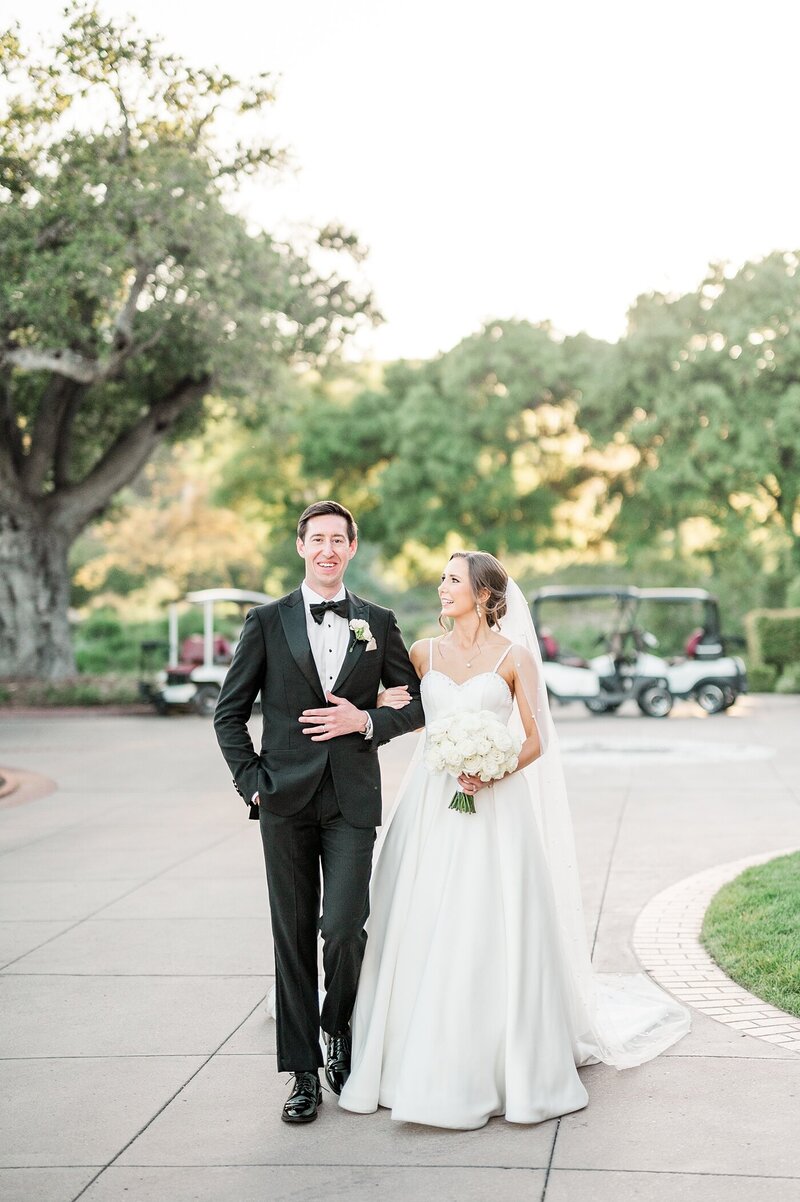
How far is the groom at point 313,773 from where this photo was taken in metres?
4.67

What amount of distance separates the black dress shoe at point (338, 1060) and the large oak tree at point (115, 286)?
19.7 m

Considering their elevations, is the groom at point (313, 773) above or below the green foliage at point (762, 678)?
above

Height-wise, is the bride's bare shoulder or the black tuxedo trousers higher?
the bride's bare shoulder

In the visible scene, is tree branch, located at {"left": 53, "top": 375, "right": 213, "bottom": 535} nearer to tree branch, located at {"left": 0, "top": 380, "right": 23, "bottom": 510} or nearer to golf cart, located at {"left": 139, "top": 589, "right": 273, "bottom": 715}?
tree branch, located at {"left": 0, "top": 380, "right": 23, "bottom": 510}

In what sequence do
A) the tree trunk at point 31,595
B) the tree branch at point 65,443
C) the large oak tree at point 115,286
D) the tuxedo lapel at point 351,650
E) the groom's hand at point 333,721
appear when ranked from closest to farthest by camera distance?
1. the groom's hand at point 333,721
2. the tuxedo lapel at point 351,650
3. the large oak tree at point 115,286
4. the tree trunk at point 31,595
5. the tree branch at point 65,443

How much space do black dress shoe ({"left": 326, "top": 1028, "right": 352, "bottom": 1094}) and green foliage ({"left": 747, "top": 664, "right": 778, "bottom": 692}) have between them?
28.2 metres

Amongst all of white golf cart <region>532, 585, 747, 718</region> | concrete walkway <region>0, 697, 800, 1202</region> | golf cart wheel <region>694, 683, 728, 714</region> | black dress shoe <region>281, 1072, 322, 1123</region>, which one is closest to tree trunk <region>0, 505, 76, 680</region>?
white golf cart <region>532, 585, 747, 718</region>

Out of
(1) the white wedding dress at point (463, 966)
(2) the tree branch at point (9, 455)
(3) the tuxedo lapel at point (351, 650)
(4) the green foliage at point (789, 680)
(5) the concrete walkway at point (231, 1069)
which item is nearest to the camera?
(5) the concrete walkway at point (231, 1069)

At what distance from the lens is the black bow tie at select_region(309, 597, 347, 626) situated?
15.6 ft

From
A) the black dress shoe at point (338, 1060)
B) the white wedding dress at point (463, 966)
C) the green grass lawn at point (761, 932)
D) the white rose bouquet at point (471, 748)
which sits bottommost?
the green grass lawn at point (761, 932)

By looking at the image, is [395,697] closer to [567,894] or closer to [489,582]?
[489,582]

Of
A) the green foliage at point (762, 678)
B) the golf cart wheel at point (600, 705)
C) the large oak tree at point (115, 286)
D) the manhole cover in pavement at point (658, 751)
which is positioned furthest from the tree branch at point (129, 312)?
the green foliage at point (762, 678)

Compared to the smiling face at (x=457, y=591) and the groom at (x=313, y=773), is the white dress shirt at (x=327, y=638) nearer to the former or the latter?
the groom at (x=313, y=773)

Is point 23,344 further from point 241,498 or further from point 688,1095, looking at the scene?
point 688,1095
